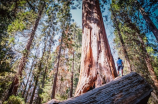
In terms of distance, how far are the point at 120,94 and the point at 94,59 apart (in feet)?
3.57

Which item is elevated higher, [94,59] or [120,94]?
[94,59]

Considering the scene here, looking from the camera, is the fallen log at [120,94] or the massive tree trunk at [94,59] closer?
the fallen log at [120,94]

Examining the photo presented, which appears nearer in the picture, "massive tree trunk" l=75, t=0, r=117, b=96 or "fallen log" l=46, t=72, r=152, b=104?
"fallen log" l=46, t=72, r=152, b=104

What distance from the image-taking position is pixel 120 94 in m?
1.48

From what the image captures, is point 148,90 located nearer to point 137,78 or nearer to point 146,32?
point 137,78

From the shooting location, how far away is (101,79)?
2.10 m

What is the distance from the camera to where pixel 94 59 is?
2.39 m

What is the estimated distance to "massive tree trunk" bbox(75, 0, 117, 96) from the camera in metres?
2.13

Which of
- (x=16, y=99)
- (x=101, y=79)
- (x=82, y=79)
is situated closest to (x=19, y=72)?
(x=16, y=99)

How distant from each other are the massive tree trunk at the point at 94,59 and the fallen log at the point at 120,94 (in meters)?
0.47

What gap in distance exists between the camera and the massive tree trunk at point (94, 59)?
2133 mm

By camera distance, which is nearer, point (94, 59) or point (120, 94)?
point (120, 94)

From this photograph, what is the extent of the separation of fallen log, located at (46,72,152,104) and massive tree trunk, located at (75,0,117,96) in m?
0.47

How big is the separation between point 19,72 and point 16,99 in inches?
74.1
